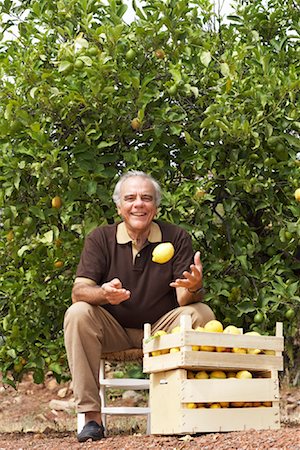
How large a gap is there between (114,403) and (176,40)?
3.32 m

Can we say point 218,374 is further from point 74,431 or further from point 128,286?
point 74,431

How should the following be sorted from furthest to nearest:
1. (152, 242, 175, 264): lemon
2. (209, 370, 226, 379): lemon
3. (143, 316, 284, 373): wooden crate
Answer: (152, 242, 175, 264): lemon < (209, 370, 226, 379): lemon < (143, 316, 284, 373): wooden crate

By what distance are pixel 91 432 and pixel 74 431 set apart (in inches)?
51.3

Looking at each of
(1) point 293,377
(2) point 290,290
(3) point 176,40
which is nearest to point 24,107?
(3) point 176,40

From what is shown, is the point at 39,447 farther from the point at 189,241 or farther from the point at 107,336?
the point at 189,241

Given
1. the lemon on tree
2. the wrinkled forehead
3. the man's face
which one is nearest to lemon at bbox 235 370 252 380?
the man's face

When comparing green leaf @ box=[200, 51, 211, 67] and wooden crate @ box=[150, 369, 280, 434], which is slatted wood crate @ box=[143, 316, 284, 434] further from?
green leaf @ box=[200, 51, 211, 67]

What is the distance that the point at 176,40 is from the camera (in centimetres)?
479

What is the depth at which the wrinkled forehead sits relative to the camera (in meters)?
4.29

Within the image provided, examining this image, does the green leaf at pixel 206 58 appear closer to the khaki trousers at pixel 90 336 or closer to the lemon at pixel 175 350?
the khaki trousers at pixel 90 336

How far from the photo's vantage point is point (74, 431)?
520cm

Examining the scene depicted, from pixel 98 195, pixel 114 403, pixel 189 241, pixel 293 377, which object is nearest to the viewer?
pixel 189 241

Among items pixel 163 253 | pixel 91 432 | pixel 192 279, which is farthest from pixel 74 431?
pixel 192 279

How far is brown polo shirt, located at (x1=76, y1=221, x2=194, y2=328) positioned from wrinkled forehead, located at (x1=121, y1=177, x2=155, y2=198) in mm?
230
